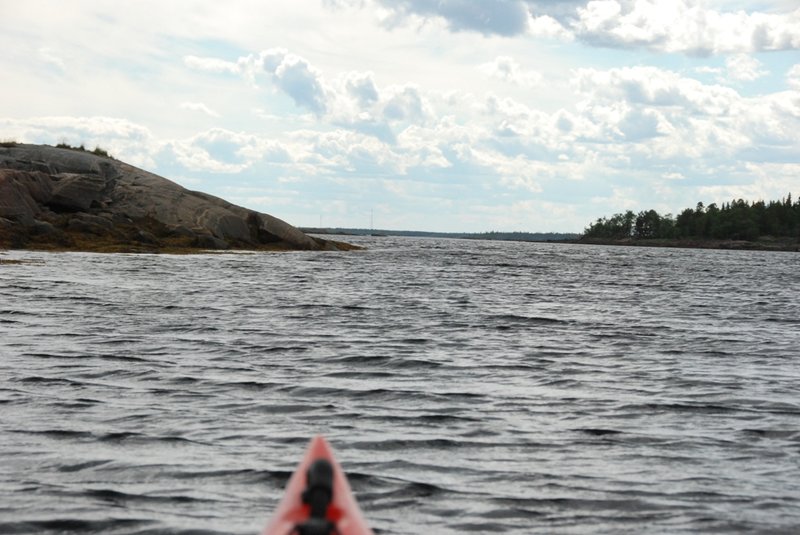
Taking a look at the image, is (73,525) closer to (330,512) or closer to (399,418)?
(330,512)

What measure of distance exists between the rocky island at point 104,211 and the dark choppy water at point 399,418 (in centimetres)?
2383

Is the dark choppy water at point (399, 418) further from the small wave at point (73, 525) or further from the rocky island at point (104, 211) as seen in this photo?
the rocky island at point (104, 211)

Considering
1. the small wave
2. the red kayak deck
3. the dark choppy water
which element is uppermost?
the red kayak deck

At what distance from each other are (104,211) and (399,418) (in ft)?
159

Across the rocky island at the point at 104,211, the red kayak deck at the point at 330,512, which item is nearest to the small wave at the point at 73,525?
the red kayak deck at the point at 330,512

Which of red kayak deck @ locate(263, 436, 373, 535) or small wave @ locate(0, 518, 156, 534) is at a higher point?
red kayak deck @ locate(263, 436, 373, 535)

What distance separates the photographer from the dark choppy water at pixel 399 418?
27.5 feet

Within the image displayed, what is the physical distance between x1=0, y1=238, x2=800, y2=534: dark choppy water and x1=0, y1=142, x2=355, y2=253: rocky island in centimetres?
2383

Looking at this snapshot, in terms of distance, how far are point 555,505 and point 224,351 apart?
11152 mm

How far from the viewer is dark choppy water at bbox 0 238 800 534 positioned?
8383mm

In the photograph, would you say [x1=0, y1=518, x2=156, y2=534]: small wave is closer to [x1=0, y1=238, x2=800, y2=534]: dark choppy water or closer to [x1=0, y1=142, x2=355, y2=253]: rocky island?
A: [x1=0, y1=238, x2=800, y2=534]: dark choppy water

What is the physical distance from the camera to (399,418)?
12383 millimetres

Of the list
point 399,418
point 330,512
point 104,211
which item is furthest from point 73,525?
point 104,211

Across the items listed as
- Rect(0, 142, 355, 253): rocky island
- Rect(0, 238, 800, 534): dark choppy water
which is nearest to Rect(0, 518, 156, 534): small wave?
Rect(0, 238, 800, 534): dark choppy water
